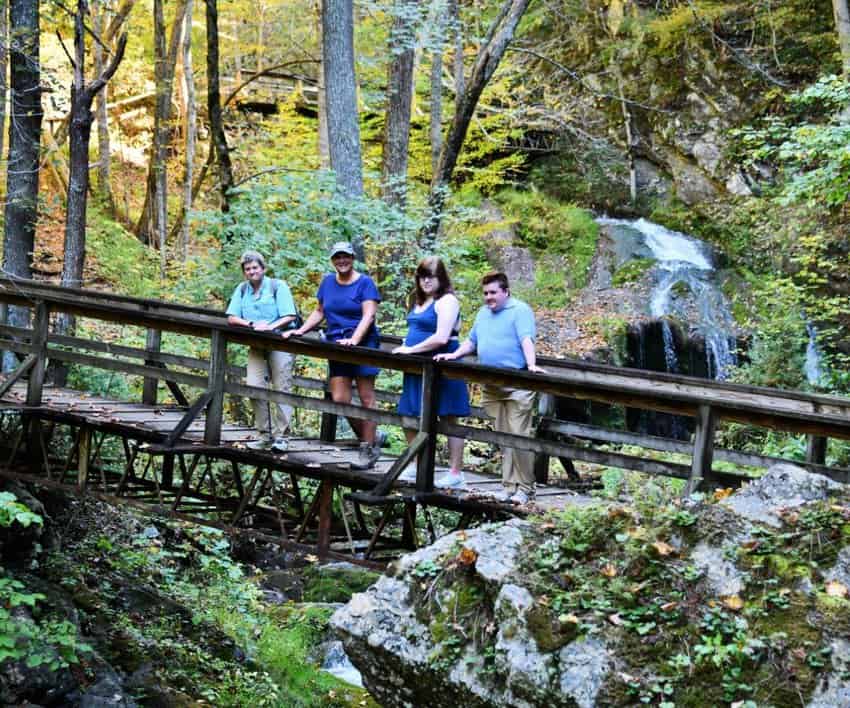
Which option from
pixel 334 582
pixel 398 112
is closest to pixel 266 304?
pixel 334 582

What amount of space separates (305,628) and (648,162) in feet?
66.0

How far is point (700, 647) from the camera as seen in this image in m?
4.28

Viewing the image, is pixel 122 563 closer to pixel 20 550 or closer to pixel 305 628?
pixel 20 550

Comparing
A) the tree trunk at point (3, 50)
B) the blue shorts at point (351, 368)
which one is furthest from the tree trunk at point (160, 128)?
the blue shorts at point (351, 368)

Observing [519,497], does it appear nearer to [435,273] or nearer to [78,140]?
[435,273]

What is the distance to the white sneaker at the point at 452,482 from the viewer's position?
→ 743 centimetres

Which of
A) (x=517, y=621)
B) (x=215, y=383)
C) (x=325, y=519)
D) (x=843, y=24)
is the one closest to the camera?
(x=517, y=621)

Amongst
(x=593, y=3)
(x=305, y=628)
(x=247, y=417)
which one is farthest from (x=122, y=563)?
(x=593, y=3)

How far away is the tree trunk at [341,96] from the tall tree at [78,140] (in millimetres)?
3057

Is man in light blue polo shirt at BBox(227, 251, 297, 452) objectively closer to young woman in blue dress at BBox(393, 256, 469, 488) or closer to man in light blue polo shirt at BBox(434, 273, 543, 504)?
young woman in blue dress at BBox(393, 256, 469, 488)

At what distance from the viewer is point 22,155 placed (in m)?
13.5

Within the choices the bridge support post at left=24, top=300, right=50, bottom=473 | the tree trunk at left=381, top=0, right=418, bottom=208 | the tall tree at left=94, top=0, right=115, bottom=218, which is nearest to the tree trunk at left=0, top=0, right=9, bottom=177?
the bridge support post at left=24, top=300, right=50, bottom=473

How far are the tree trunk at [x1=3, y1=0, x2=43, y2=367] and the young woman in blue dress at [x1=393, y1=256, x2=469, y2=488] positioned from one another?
8338 millimetres

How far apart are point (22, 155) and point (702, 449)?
444 inches
